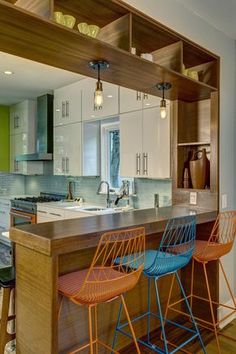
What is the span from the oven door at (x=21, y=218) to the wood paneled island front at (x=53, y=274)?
8.52ft

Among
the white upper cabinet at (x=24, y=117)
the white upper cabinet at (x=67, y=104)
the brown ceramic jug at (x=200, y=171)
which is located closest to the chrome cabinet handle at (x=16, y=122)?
the white upper cabinet at (x=24, y=117)

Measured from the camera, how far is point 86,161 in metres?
4.18

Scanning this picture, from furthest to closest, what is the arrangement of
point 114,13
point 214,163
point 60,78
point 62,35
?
1. point 60,78
2. point 214,163
3. point 114,13
4. point 62,35

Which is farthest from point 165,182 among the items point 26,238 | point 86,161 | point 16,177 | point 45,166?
point 16,177

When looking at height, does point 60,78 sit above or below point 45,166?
above

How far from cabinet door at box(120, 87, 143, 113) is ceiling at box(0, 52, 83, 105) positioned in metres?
0.83

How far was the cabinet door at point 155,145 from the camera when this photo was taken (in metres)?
3.05

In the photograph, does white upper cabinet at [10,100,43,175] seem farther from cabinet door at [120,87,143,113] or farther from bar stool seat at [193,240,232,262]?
bar stool seat at [193,240,232,262]

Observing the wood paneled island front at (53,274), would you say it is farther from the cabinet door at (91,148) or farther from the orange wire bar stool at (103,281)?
the cabinet door at (91,148)

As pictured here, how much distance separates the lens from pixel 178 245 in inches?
81.1

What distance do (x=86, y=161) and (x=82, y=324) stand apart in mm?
2486

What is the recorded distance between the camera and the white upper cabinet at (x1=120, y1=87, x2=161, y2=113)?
3.18 meters

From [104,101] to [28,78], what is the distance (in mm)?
1165

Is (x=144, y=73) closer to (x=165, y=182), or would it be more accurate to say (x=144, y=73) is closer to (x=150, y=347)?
(x=165, y=182)
